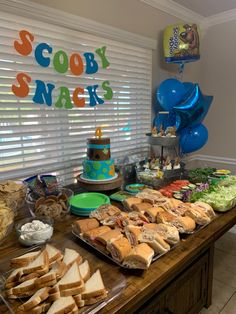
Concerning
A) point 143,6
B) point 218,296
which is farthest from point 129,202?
point 143,6

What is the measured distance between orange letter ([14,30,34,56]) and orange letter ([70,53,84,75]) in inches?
12.3

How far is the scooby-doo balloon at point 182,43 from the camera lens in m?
2.09

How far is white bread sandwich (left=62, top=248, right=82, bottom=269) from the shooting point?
0.91 metres

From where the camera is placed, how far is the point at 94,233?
1.08 m

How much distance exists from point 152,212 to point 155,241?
0.24 meters

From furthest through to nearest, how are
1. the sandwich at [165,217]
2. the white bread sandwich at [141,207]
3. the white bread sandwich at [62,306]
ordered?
the white bread sandwich at [141,207] < the sandwich at [165,217] < the white bread sandwich at [62,306]

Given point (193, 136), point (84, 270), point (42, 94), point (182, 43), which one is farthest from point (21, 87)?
point (193, 136)

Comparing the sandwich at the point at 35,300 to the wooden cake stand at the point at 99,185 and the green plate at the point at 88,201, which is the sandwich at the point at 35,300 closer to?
the green plate at the point at 88,201

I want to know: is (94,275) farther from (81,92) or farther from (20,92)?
(81,92)

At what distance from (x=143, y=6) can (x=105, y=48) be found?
0.63 metres

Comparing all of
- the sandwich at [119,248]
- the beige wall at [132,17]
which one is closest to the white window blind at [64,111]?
the beige wall at [132,17]

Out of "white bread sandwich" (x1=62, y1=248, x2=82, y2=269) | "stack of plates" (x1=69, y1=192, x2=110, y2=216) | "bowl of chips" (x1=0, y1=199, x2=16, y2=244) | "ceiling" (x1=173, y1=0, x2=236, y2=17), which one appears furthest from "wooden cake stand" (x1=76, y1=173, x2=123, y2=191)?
"ceiling" (x1=173, y1=0, x2=236, y2=17)

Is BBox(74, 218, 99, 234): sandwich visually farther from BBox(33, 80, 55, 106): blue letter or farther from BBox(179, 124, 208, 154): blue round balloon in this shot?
BBox(179, 124, 208, 154): blue round balloon

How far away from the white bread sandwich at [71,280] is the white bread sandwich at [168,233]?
1.32 ft
